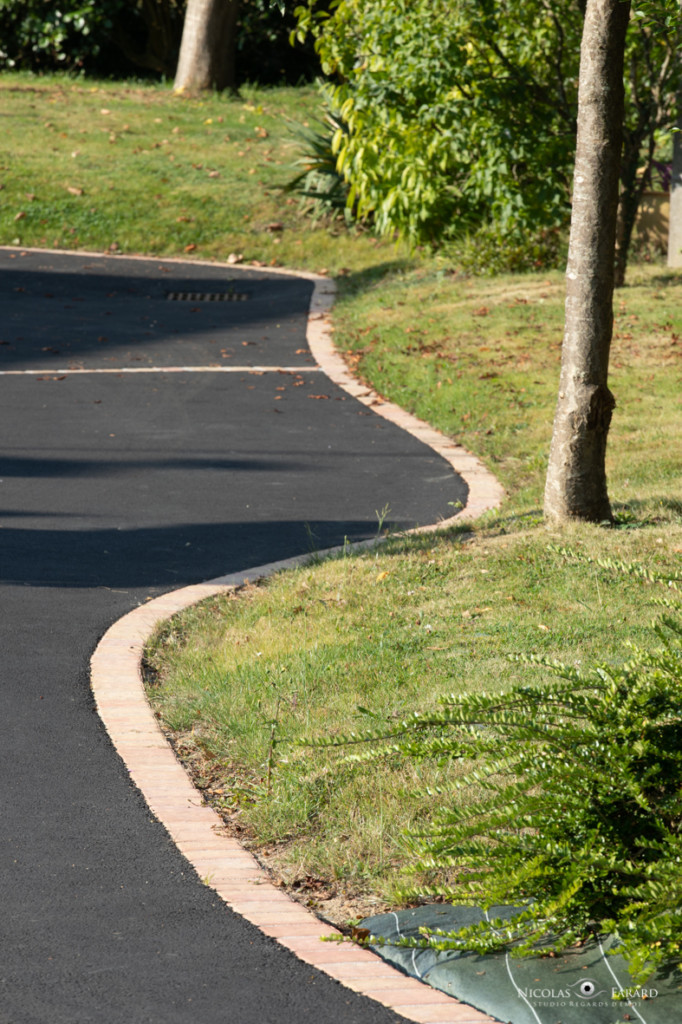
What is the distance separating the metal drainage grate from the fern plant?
13032 mm

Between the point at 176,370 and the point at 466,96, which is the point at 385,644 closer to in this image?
the point at 176,370

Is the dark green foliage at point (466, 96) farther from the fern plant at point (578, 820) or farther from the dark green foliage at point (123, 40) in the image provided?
the dark green foliage at point (123, 40)

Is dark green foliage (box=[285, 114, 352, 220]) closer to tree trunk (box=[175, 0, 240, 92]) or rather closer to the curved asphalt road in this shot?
the curved asphalt road

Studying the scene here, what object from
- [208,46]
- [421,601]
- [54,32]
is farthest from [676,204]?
[54,32]

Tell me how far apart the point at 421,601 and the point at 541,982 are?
2966 mm

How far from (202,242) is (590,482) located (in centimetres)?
1333

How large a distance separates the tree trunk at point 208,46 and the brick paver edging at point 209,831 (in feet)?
69.8

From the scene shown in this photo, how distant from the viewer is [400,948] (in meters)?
3.39

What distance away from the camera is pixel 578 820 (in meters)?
3.31

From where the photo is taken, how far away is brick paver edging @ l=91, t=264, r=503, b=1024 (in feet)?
10.7

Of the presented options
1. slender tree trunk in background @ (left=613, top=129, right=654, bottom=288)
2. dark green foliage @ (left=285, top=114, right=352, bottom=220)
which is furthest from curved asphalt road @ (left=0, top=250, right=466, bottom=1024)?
slender tree trunk in background @ (left=613, top=129, right=654, bottom=288)

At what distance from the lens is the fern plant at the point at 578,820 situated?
316 centimetres

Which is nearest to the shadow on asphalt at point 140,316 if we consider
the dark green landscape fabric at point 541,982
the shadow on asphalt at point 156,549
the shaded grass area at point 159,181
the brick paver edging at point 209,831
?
the shaded grass area at point 159,181

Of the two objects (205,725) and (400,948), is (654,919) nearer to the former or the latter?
(400,948)
